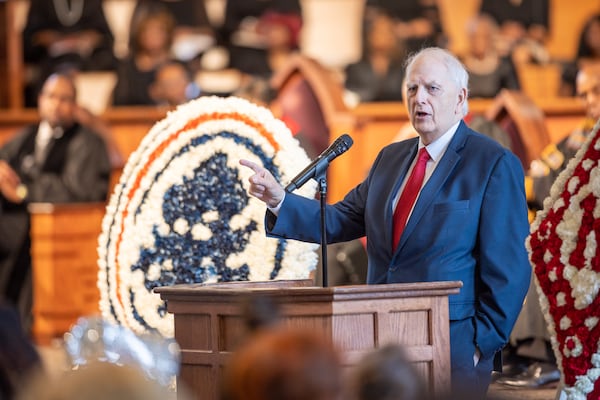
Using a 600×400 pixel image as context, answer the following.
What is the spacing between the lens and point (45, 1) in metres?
12.1

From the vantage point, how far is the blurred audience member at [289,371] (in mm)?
1550

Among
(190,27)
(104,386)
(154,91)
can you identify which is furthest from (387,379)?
(190,27)

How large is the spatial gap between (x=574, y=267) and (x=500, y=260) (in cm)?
24

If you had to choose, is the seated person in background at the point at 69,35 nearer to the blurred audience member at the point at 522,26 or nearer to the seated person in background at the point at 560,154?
the blurred audience member at the point at 522,26

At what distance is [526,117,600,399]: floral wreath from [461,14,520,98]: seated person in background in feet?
20.1

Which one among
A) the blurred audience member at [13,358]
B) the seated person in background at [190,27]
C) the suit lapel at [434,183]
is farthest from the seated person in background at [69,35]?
the blurred audience member at [13,358]

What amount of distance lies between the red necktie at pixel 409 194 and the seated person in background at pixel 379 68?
6.76m

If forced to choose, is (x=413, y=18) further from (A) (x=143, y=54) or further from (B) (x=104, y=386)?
(B) (x=104, y=386)

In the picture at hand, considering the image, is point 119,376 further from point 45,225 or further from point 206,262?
point 45,225

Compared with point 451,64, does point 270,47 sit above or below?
above

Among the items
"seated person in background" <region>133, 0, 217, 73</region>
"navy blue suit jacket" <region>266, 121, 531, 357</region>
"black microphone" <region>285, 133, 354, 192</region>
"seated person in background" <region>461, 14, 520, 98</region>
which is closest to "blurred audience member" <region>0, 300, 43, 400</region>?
"black microphone" <region>285, 133, 354, 192</region>

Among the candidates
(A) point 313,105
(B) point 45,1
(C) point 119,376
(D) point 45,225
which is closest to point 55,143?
(D) point 45,225

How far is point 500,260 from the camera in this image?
11.4 feet

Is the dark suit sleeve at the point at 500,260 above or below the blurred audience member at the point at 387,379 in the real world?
above
